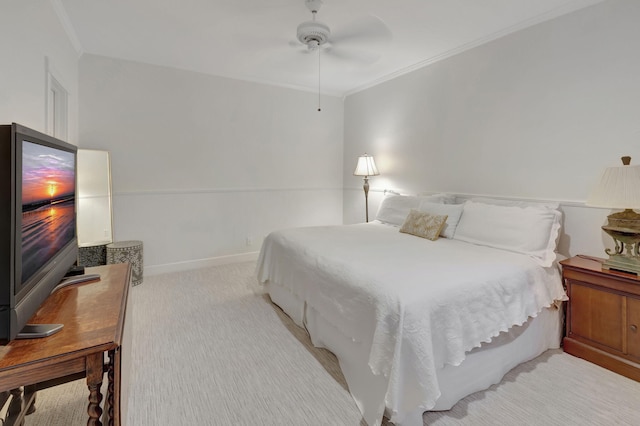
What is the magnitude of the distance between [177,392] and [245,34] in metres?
3.00

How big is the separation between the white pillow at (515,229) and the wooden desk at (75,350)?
2557 millimetres

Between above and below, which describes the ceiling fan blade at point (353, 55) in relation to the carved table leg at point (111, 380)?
above

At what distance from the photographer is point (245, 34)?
2.92 meters

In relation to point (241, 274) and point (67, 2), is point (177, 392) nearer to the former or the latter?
point (241, 274)

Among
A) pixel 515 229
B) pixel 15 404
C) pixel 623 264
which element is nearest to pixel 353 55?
pixel 515 229

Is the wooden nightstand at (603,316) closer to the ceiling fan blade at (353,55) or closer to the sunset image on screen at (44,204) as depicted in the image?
the ceiling fan blade at (353,55)

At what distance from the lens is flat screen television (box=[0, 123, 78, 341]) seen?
3.22 ft

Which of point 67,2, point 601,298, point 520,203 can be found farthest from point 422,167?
point 67,2

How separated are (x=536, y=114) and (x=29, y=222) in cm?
350

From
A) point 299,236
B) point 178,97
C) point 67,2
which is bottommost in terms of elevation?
point 299,236

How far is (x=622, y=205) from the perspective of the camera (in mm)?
1871

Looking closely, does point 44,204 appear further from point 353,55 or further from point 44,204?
point 353,55

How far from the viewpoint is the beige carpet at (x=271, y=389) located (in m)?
1.60

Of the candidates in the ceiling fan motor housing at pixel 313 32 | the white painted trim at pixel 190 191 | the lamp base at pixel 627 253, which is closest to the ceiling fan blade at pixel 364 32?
the ceiling fan motor housing at pixel 313 32
